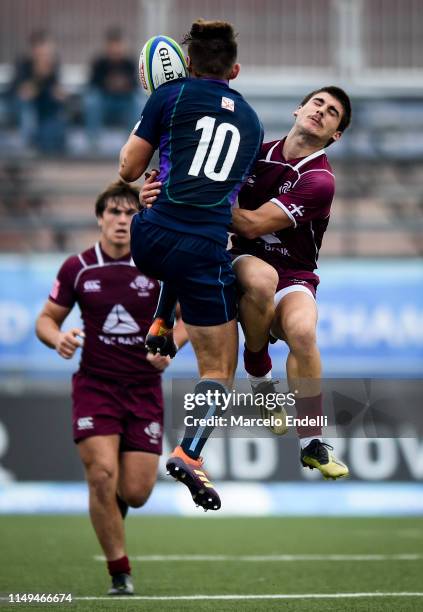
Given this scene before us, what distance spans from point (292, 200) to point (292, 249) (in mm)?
449

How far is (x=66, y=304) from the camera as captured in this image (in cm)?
891

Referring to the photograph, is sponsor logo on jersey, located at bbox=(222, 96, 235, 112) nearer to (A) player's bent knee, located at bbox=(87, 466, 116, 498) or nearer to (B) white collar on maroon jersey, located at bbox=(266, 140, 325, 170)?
(B) white collar on maroon jersey, located at bbox=(266, 140, 325, 170)

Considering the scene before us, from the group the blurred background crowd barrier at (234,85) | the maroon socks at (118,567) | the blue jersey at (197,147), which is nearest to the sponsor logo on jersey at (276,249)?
the blue jersey at (197,147)

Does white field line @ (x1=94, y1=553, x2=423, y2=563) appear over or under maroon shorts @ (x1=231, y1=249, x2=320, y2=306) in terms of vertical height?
under

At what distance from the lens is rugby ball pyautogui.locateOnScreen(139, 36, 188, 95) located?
6312 millimetres

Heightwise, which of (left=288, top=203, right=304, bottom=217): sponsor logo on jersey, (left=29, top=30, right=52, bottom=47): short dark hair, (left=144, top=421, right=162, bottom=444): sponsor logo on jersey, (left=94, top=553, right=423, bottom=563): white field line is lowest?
(left=94, top=553, right=423, bottom=563): white field line

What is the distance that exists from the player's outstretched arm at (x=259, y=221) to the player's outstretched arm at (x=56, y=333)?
6.45ft

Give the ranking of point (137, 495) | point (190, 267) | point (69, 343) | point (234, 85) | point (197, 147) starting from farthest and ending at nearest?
point (234, 85), point (137, 495), point (69, 343), point (190, 267), point (197, 147)

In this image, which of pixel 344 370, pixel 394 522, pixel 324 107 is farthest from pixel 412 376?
pixel 324 107

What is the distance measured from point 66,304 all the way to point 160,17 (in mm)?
9157

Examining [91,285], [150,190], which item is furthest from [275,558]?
[150,190]

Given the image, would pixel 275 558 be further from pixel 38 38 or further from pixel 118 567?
pixel 38 38

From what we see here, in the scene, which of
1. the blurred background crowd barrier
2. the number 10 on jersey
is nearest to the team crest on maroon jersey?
the number 10 on jersey

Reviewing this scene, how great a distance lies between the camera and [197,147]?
6.25 m
